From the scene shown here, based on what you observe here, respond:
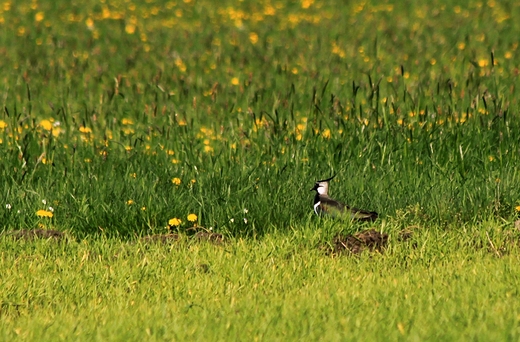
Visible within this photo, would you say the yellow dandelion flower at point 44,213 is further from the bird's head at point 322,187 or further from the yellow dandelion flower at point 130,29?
the yellow dandelion flower at point 130,29

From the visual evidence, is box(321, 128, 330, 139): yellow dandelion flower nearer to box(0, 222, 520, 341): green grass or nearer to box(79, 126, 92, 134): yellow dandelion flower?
box(0, 222, 520, 341): green grass

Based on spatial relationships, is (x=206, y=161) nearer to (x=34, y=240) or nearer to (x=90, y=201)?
(x=90, y=201)

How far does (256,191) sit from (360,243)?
3.64 ft

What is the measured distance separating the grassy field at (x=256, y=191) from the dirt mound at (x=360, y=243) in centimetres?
8

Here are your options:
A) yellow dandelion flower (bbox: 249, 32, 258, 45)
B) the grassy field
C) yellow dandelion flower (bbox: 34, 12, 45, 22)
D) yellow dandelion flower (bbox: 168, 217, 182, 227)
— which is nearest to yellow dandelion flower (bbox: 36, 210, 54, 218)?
the grassy field

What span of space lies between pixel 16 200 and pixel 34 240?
74 cm

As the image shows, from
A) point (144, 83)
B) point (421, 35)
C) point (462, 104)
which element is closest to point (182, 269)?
point (462, 104)

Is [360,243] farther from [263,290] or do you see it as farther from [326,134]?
[326,134]

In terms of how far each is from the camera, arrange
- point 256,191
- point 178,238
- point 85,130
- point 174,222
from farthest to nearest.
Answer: point 85,130, point 256,191, point 174,222, point 178,238

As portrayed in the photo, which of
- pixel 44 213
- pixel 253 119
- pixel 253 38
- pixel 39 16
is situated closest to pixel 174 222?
pixel 44 213

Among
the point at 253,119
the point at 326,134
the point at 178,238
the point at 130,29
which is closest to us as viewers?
the point at 178,238

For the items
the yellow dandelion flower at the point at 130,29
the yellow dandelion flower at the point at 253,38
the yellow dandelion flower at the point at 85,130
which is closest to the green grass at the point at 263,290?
the yellow dandelion flower at the point at 85,130

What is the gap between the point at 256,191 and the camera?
6879 millimetres

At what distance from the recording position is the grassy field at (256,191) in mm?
4836
